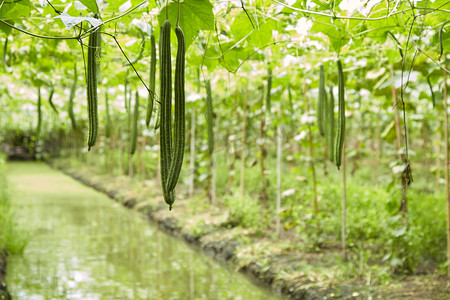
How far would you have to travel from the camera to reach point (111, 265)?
4.64 meters

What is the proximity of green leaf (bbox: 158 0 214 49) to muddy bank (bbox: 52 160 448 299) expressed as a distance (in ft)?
8.13

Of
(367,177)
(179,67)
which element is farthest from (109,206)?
(179,67)

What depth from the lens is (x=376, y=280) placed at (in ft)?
11.1

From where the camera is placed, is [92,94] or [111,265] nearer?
[92,94]

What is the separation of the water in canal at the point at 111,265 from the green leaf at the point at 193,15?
2.82 m

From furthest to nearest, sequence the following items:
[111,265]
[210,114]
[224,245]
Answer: [224,245], [111,265], [210,114]

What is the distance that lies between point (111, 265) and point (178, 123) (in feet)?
13.0

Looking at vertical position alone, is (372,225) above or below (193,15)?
below

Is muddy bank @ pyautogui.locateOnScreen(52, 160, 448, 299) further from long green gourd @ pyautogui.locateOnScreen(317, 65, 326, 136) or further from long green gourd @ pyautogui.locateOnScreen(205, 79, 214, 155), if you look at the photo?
long green gourd @ pyautogui.locateOnScreen(205, 79, 214, 155)

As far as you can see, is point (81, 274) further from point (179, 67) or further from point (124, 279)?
point (179, 67)

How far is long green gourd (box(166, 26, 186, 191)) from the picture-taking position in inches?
42.1

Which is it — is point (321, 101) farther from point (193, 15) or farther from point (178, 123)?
point (178, 123)

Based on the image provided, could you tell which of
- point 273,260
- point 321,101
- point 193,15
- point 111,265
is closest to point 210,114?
point 193,15

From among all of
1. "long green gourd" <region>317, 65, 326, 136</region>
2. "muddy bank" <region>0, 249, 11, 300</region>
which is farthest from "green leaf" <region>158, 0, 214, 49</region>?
"muddy bank" <region>0, 249, 11, 300</region>
